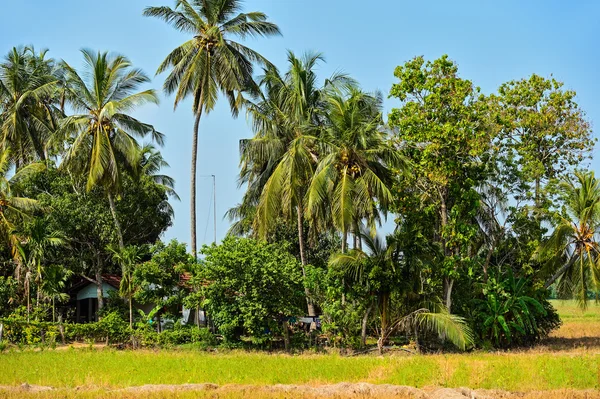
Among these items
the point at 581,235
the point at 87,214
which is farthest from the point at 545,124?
the point at 87,214

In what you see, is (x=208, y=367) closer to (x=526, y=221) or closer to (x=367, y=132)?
(x=367, y=132)

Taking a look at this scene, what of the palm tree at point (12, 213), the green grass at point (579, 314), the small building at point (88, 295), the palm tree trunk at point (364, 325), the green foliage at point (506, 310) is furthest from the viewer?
the green grass at point (579, 314)

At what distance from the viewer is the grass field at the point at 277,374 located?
15.2 meters

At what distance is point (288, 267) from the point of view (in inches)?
993

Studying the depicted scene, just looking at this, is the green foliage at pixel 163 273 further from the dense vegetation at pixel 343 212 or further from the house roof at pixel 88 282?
the house roof at pixel 88 282

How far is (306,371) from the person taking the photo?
17812mm

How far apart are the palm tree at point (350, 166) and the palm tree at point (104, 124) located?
925cm

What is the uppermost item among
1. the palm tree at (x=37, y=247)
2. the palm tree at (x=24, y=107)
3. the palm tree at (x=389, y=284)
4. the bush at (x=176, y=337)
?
the palm tree at (x=24, y=107)

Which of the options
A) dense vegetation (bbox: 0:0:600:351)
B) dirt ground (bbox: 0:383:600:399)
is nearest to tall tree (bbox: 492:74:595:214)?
dense vegetation (bbox: 0:0:600:351)

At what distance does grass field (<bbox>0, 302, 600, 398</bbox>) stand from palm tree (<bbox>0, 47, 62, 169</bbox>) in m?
18.1

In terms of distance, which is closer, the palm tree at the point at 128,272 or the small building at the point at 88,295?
the palm tree at the point at 128,272

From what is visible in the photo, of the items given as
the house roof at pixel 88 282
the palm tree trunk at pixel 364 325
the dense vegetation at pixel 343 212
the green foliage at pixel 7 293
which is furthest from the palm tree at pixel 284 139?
the green foliage at pixel 7 293

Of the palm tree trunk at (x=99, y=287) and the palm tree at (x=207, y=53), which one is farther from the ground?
the palm tree at (x=207, y=53)

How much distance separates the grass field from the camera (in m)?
15.2
